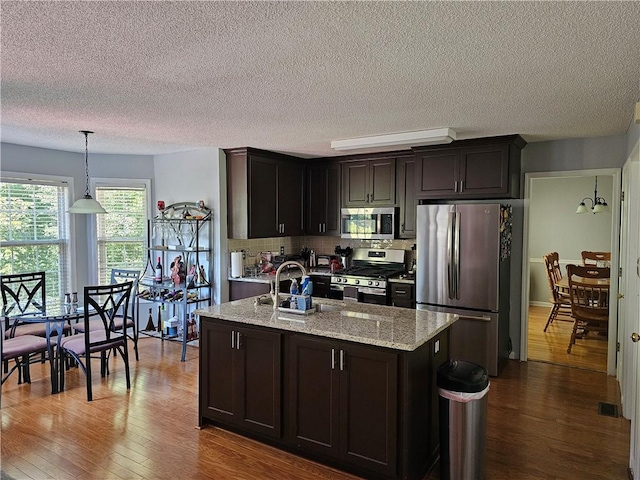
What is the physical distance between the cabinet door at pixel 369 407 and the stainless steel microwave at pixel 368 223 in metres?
3.11

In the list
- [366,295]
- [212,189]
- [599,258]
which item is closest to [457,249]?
[366,295]

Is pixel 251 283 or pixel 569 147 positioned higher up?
pixel 569 147

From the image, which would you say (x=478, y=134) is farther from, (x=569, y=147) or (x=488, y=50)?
(x=488, y=50)

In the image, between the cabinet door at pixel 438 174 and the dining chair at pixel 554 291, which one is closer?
the cabinet door at pixel 438 174

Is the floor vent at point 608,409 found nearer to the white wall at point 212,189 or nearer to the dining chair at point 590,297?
the dining chair at point 590,297

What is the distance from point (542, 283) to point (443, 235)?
445cm

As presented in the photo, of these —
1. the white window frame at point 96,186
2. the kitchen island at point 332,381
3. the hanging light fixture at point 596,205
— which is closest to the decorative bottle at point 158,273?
the white window frame at point 96,186

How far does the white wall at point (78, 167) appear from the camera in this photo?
16.8 ft

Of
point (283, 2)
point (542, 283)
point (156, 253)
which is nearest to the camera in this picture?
point (283, 2)

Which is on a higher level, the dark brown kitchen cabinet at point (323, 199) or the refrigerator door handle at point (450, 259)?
the dark brown kitchen cabinet at point (323, 199)

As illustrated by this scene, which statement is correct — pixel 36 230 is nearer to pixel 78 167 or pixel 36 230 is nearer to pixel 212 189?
pixel 78 167

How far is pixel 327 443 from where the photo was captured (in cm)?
285

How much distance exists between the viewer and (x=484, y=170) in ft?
15.3

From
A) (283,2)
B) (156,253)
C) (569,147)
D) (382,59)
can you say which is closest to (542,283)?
(569,147)
